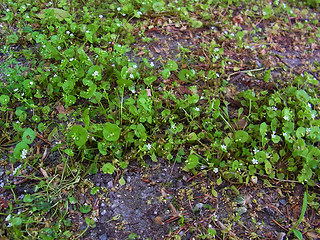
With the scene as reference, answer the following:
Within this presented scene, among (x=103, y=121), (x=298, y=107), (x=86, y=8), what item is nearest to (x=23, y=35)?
(x=86, y=8)

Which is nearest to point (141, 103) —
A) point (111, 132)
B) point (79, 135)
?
point (111, 132)

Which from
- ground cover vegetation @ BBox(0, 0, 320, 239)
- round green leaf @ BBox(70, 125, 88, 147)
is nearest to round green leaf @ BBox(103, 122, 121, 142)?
ground cover vegetation @ BBox(0, 0, 320, 239)

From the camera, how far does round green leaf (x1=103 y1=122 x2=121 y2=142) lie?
2516mm

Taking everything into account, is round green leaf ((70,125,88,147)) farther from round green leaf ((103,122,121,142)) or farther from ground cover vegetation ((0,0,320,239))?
round green leaf ((103,122,121,142))

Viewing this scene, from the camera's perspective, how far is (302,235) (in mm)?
2414

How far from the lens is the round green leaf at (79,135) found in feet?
8.05

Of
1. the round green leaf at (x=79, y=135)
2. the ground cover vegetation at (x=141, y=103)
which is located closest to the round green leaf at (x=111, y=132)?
the ground cover vegetation at (x=141, y=103)

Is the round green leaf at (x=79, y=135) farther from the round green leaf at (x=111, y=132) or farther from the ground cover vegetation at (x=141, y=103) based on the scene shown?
the round green leaf at (x=111, y=132)

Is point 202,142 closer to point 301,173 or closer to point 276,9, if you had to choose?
point 301,173

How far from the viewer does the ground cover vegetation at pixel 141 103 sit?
97.5 inches

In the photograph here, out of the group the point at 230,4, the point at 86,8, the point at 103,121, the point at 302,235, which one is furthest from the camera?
the point at 230,4

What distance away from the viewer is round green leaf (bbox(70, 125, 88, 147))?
8.05 feet

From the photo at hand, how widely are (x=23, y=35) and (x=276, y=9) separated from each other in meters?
3.76

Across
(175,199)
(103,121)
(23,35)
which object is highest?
(23,35)
